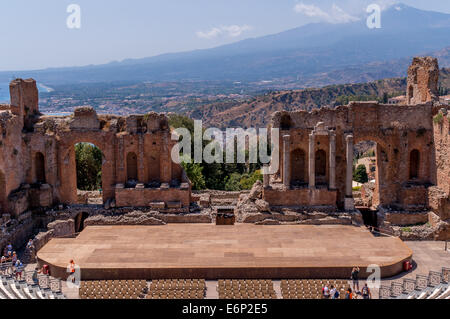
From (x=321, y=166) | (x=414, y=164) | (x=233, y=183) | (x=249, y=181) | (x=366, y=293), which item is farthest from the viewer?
(x=233, y=183)

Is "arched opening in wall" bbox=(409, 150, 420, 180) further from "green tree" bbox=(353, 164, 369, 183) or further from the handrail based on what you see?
"green tree" bbox=(353, 164, 369, 183)

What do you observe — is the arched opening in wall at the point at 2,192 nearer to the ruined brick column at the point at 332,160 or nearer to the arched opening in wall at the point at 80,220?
the arched opening in wall at the point at 80,220

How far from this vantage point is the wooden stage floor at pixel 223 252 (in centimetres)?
2455

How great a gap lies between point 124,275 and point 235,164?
3156 centimetres

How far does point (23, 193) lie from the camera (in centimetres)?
3158

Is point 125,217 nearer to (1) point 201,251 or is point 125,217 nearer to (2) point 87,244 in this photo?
(2) point 87,244

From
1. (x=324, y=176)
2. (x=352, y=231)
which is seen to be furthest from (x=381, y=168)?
(x=352, y=231)

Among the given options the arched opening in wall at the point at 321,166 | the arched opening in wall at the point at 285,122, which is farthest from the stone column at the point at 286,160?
the arched opening in wall at the point at 321,166

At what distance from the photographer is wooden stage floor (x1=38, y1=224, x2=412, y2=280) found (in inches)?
966

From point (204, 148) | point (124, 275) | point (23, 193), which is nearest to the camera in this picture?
point (124, 275)

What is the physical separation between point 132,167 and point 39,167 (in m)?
6.50

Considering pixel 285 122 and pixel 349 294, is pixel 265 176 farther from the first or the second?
pixel 349 294

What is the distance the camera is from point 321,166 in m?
34.8

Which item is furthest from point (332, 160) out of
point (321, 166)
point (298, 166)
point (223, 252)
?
point (223, 252)
